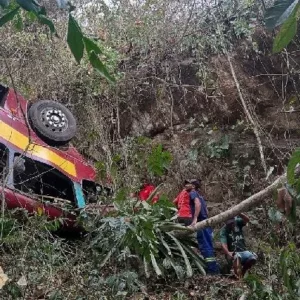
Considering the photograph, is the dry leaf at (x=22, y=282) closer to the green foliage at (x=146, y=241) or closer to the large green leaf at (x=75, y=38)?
the green foliage at (x=146, y=241)

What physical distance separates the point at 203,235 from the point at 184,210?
38 cm

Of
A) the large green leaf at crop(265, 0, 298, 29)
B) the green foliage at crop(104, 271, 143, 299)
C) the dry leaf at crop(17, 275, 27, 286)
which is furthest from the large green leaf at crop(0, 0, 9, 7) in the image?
the green foliage at crop(104, 271, 143, 299)

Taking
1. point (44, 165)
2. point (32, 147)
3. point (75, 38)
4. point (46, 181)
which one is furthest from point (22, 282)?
point (75, 38)

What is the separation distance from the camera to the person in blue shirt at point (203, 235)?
578 cm

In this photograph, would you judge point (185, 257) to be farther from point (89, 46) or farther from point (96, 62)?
point (89, 46)

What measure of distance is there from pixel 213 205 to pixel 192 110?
207 cm

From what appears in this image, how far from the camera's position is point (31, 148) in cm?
584

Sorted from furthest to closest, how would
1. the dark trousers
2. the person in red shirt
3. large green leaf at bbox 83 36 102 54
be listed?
the person in red shirt, the dark trousers, large green leaf at bbox 83 36 102 54

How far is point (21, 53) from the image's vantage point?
9.41m

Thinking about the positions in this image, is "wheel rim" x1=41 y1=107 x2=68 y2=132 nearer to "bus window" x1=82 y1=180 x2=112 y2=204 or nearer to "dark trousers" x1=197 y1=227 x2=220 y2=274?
"bus window" x1=82 y1=180 x2=112 y2=204

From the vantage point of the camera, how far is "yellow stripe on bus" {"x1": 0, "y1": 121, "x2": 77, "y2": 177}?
5.87 metres

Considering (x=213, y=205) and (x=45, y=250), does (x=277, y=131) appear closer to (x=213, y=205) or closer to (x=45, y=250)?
(x=213, y=205)

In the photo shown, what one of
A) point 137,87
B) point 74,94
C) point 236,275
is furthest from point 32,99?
point 236,275

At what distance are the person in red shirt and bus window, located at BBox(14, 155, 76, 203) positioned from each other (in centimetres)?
123
